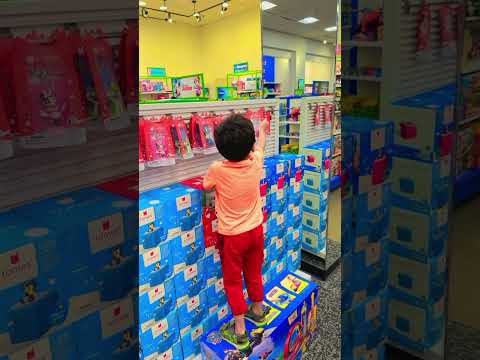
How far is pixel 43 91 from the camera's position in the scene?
0.25 metres

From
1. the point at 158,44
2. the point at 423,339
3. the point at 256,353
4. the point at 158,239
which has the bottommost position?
the point at 256,353

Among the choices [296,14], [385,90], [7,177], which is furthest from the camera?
[296,14]

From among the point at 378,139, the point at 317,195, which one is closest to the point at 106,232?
the point at 378,139

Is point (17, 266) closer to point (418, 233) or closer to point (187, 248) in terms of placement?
point (418, 233)

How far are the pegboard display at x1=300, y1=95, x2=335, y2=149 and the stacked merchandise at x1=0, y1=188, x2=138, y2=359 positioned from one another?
2.95 m

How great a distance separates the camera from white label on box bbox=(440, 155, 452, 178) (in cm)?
34

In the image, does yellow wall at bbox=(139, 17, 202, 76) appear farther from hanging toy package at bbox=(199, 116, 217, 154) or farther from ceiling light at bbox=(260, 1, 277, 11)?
hanging toy package at bbox=(199, 116, 217, 154)

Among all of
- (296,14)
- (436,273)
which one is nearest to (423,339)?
(436,273)

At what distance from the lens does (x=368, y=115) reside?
39 centimetres

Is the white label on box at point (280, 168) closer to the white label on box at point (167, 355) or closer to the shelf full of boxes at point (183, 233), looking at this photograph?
the shelf full of boxes at point (183, 233)

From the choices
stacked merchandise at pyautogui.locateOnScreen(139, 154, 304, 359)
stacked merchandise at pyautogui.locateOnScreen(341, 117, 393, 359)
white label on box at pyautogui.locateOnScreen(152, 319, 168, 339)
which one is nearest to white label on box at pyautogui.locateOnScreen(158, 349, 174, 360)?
stacked merchandise at pyautogui.locateOnScreen(139, 154, 304, 359)

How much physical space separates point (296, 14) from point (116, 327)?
2.88m

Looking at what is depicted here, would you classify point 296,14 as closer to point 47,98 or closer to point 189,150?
point 189,150

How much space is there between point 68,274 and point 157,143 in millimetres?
1354
